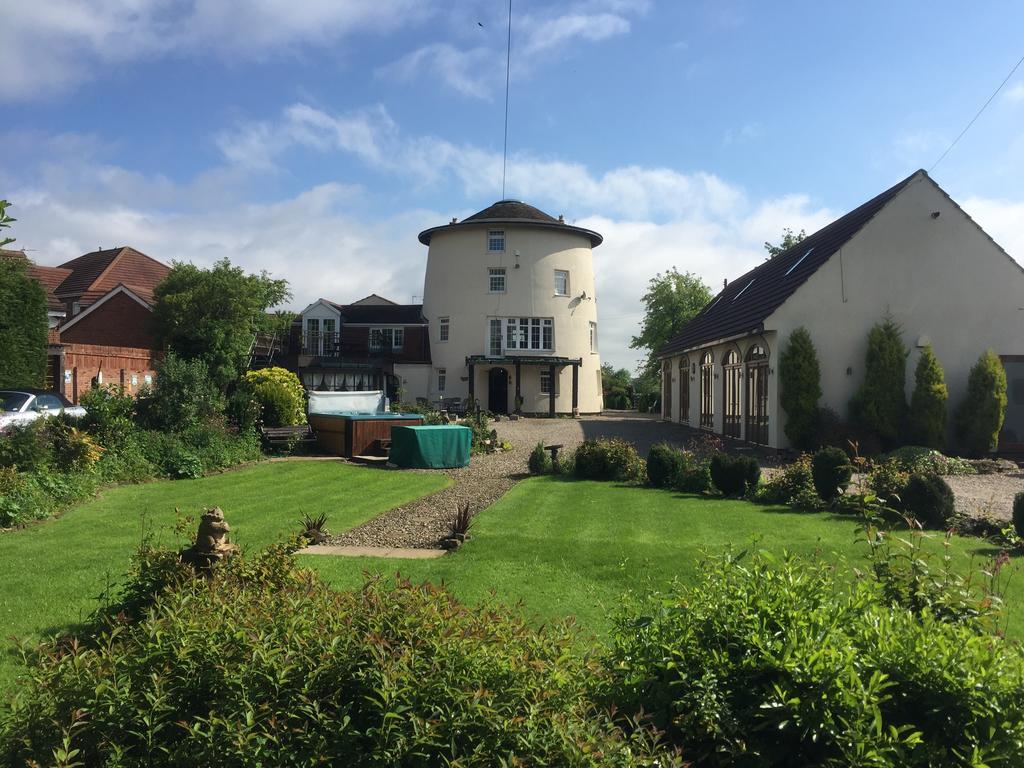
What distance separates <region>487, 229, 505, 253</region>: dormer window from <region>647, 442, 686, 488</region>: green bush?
3141 centimetres

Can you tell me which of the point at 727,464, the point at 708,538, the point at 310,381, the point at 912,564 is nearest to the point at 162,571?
the point at 912,564

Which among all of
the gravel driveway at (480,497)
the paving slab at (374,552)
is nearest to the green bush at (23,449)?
the gravel driveway at (480,497)

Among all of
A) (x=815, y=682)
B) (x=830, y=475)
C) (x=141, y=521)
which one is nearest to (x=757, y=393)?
(x=830, y=475)

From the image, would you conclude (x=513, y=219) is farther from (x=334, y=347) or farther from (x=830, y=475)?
(x=830, y=475)

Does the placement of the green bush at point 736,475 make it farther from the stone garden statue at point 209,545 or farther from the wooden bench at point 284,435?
the wooden bench at point 284,435

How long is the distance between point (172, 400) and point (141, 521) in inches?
325

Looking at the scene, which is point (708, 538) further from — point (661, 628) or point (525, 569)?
point (661, 628)

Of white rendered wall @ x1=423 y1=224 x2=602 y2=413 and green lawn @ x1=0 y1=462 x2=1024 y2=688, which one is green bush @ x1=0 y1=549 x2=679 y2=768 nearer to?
green lawn @ x1=0 y1=462 x2=1024 y2=688

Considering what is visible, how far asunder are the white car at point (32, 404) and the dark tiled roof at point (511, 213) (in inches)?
1152

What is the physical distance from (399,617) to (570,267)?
43437mm

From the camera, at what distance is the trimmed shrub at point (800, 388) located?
2067cm

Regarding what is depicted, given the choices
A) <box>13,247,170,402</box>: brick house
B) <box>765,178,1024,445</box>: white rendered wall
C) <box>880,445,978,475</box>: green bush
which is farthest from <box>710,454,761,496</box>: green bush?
<box>13,247,170,402</box>: brick house

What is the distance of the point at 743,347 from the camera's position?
24.6 metres

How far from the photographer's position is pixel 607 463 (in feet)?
53.5
